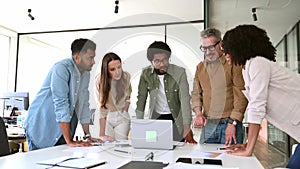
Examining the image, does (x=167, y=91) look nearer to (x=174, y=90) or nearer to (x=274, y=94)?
(x=174, y=90)

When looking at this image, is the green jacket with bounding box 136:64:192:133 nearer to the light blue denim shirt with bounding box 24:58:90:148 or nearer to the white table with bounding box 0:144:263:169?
the white table with bounding box 0:144:263:169

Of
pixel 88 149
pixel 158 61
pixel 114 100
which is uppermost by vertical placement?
pixel 158 61

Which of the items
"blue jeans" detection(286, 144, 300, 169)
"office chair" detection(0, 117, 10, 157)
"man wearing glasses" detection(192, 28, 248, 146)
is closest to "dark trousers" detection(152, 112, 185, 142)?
"man wearing glasses" detection(192, 28, 248, 146)

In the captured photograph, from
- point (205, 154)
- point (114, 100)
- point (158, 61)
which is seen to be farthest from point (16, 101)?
point (205, 154)

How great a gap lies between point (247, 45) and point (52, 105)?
44.6 inches

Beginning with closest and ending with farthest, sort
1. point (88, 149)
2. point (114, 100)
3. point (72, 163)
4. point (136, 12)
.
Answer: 1. point (72, 163)
2. point (88, 149)
3. point (114, 100)
4. point (136, 12)

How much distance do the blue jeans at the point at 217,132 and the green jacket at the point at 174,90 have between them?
0.44 ft

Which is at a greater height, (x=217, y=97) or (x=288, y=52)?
(x=288, y=52)

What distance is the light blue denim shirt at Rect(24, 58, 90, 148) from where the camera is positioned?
161cm

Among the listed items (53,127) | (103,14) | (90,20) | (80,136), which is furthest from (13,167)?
(90,20)

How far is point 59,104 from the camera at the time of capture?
1.59 m

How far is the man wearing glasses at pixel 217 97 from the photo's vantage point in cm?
170

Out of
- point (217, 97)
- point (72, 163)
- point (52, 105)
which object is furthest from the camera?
point (217, 97)

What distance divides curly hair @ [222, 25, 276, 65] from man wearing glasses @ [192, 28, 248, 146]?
34cm
